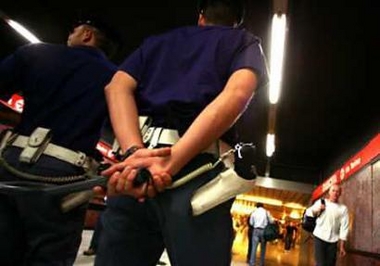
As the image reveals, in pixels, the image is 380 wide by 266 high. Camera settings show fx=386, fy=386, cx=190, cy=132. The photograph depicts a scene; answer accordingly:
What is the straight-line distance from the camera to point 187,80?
1.12 m

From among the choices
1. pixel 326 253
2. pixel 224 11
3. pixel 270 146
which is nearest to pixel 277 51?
pixel 326 253

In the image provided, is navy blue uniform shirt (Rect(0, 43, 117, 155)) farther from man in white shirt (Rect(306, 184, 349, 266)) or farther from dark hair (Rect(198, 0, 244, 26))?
man in white shirt (Rect(306, 184, 349, 266))

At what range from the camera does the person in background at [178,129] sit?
0.96 metres

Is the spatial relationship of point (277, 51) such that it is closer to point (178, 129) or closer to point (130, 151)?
point (178, 129)

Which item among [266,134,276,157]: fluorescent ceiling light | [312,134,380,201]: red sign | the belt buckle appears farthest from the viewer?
[266,134,276,157]: fluorescent ceiling light

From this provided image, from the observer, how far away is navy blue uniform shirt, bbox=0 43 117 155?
1.61 m

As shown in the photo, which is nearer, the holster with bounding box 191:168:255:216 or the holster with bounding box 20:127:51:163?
the holster with bounding box 191:168:255:216

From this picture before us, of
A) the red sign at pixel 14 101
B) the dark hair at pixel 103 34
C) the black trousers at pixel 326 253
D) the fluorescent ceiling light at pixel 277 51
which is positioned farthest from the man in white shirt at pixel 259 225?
the dark hair at pixel 103 34

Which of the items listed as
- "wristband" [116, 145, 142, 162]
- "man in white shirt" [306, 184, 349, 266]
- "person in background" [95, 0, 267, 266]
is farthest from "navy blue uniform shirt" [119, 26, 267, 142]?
"man in white shirt" [306, 184, 349, 266]

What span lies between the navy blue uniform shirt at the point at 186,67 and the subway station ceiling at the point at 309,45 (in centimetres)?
403

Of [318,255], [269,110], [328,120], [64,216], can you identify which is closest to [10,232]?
[64,216]

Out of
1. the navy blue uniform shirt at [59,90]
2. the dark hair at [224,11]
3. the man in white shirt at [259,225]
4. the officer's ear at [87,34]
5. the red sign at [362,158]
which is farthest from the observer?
the man in white shirt at [259,225]

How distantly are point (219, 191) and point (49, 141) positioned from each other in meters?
0.87

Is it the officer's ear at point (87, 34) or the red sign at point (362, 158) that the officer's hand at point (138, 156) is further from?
the red sign at point (362, 158)
